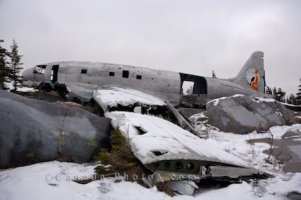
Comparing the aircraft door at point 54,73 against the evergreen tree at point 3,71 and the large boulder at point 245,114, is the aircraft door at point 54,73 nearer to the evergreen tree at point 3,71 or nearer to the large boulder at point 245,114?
the evergreen tree at point 3,71

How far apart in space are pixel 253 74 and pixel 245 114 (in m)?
9.08

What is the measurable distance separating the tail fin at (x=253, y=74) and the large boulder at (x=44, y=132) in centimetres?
1541

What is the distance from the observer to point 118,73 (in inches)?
616

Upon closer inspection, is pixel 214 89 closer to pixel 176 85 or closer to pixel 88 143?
pixel 176 85

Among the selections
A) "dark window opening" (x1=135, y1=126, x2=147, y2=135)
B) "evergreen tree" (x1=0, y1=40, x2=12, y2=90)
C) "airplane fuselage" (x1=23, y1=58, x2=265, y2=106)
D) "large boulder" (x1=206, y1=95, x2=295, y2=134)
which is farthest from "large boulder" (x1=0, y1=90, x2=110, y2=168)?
"evergreen tree" (x1=0, y1=40, x2=12, y2=90)

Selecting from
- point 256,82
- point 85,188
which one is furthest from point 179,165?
point 256,82

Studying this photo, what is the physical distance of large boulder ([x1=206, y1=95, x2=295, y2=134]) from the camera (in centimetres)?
1066

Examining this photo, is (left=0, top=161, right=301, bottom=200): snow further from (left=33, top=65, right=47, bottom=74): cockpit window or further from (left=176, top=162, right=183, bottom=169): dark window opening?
(left=33, top=65, right=47, bottom=74): cockpit window

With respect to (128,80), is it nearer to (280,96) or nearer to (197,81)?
(197,81)

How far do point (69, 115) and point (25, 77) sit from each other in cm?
1193

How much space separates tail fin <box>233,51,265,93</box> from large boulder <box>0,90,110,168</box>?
1541 cm

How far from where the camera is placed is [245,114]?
11242 mm

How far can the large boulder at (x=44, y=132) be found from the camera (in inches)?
180

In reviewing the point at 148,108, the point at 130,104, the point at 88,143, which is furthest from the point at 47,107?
the point at 148,108
